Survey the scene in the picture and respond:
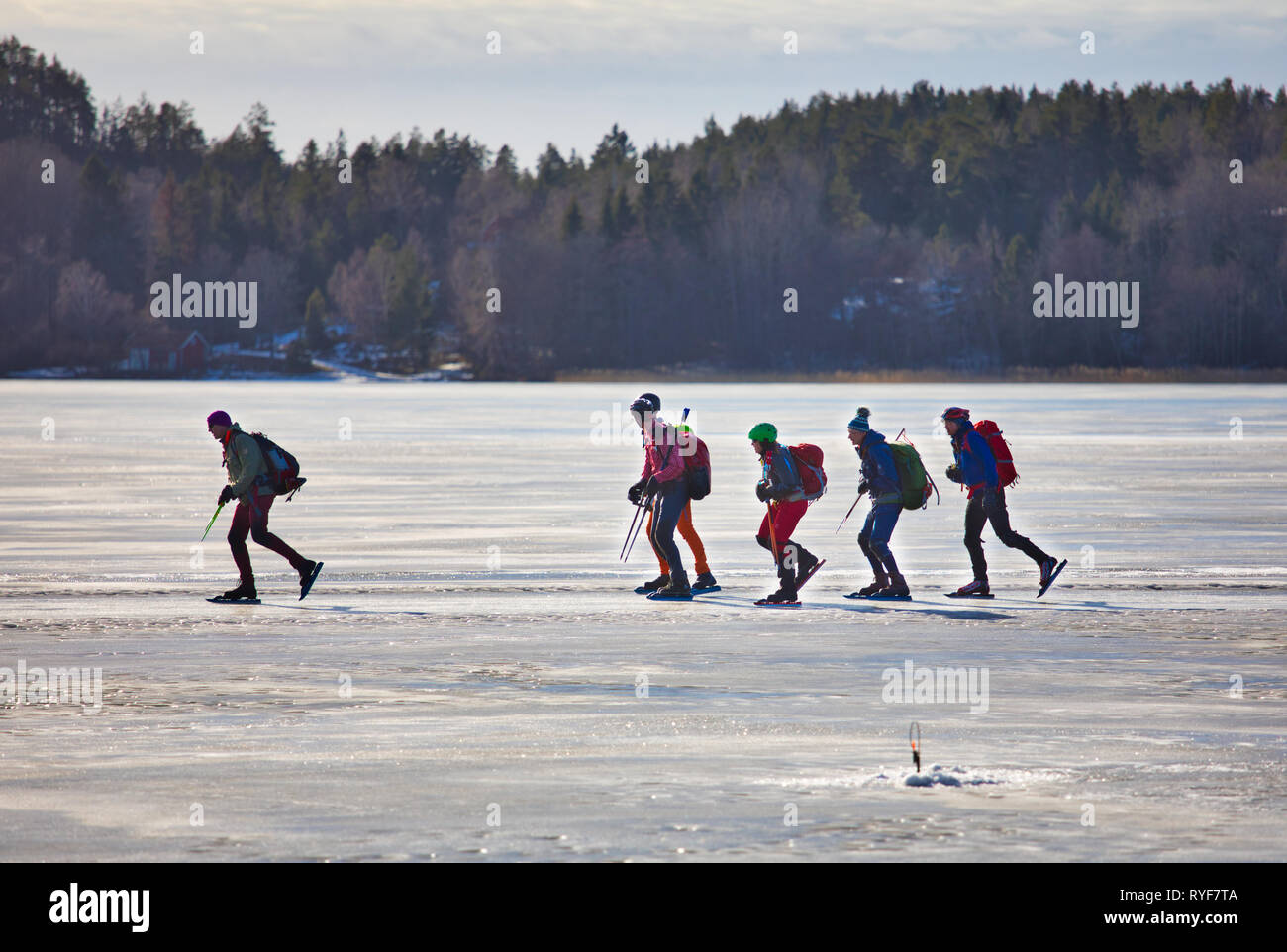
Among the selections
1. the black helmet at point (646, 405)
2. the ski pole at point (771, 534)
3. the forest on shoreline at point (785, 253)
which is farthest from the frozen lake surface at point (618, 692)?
the forest on shoreline at point (785, 253)

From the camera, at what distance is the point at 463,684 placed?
10430 millimetres

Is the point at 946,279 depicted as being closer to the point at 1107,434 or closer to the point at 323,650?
the point at 1107,434

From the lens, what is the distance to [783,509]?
47.9 feet

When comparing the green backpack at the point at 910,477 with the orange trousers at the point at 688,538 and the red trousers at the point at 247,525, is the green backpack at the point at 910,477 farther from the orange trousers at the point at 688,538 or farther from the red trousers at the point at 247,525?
the red trousers at the point at 247,525

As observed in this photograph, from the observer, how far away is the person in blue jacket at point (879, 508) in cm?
1452

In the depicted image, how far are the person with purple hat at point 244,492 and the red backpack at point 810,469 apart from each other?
4137 mm

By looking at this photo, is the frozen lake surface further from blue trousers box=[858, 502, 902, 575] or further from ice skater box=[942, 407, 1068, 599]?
blue trousers box=[858, 502, 902, 575]

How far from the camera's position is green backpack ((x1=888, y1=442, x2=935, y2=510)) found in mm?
14703

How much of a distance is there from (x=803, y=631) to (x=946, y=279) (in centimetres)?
12595

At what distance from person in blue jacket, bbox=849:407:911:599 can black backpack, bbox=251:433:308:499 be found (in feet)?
15.0

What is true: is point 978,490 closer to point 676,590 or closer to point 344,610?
point 676,590

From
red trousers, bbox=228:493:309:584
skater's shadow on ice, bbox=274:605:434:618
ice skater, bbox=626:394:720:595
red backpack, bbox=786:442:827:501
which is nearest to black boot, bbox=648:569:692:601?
ice skater, bbox=626:394:720:595

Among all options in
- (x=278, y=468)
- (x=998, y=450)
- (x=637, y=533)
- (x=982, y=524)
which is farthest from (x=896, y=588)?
(x=637, y=533)
